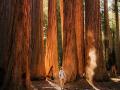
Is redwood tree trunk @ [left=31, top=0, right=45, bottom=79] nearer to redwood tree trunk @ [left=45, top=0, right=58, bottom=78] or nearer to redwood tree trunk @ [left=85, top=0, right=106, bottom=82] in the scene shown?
redwood tree trunk @ [left=45, top=0, right=58, bottom=78]

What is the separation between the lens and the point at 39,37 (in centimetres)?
1614

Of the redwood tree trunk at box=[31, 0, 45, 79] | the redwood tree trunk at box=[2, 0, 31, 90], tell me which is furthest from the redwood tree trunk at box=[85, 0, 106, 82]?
the redwood tree trunk at box=[2, 0, 31, 90]

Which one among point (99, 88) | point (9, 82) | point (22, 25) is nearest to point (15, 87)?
point (9, 82)

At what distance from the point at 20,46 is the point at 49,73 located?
9736mm

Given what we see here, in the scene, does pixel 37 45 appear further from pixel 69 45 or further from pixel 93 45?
pixel 93 45

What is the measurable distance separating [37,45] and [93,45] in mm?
2779

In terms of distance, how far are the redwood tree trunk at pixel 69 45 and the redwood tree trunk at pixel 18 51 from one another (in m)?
6.95

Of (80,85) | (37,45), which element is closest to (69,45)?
(37,45)

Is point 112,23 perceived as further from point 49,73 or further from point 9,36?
point 9,36

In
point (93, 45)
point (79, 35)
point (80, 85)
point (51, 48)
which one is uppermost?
point (79, 35)

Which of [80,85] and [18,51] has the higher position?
[18,51]

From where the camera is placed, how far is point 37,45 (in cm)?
1598

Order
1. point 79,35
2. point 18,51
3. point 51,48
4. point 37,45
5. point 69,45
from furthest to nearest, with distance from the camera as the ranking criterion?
1. point 51,48
2. point 79,35
3. point 37,45
4. point 69,45
5. point 18,51

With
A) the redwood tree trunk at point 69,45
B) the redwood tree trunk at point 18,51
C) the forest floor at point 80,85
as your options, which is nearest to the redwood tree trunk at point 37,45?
the forest floor at point 80,85
